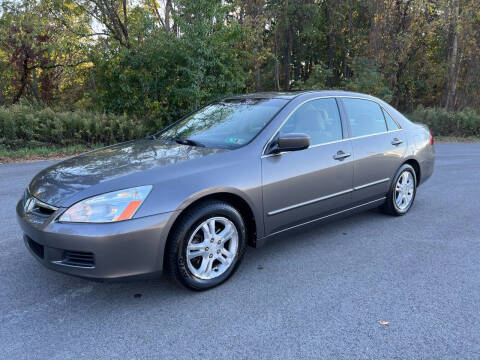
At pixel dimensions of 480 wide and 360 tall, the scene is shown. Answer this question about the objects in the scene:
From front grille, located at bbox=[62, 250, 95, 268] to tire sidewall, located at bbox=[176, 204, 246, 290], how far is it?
601 mm

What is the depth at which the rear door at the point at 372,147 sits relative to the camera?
428cm

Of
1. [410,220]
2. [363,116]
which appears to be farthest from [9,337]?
[410,220]

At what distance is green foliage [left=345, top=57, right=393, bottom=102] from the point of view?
1769cm

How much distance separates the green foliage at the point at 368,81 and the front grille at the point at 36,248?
17.0 m

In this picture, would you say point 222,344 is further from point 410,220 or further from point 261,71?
point 261,71

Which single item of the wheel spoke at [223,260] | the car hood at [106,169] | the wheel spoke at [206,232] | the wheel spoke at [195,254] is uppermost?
the car hood at [106,169]

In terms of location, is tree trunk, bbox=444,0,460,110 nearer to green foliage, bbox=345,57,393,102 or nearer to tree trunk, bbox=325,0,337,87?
green foliage, bbox=345,57,393,102

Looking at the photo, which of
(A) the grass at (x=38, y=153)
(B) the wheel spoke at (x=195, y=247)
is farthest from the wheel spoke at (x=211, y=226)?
(A) the grass at (x=38, y=153)

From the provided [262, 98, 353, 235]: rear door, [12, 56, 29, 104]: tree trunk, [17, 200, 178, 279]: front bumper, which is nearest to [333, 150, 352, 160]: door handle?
[262, 98, 353, 235]: rear door

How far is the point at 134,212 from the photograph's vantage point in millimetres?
2707

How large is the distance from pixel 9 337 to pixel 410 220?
4383 mm

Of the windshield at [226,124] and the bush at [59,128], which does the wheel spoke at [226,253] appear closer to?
the windshield at [226,124]

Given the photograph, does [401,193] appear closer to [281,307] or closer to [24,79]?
[281,307]

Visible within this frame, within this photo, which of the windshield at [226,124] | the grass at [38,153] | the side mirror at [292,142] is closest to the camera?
the side mirror at [292,142]
